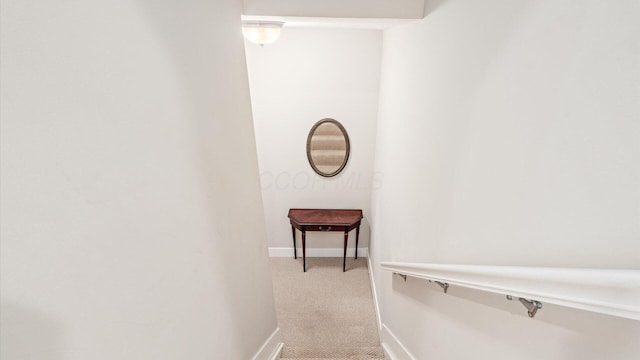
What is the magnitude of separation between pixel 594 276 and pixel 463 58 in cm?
96

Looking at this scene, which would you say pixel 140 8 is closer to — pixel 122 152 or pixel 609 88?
pixel 122 152

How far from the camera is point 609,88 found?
2.16 ft

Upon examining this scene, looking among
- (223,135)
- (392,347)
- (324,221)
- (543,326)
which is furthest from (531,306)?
(324,221)

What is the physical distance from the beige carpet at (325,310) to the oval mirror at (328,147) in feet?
3.88

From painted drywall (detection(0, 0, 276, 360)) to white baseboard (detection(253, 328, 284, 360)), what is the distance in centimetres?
69

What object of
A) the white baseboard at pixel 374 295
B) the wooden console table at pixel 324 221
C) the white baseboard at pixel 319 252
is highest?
the wooden console table at pixel 324 221

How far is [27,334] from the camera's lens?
550mm

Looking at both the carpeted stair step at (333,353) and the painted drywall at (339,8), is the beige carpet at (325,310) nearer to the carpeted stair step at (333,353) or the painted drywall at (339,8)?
the carpeted stair step at (333,353)

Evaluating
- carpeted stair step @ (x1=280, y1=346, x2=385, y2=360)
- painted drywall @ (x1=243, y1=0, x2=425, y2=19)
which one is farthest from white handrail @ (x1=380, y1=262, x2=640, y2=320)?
carpeted stair step @ (x1=280, y1=346, x2=385, y2=360)

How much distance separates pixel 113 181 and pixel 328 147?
3.25m

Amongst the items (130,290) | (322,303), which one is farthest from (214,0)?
(322,303)

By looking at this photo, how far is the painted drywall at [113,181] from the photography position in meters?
0.54

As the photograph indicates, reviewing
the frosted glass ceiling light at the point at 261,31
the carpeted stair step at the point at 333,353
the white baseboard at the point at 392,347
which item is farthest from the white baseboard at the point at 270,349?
the frosted glass ceiling light at the point at 261,31

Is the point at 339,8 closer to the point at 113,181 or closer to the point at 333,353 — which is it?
the point at 113,181
